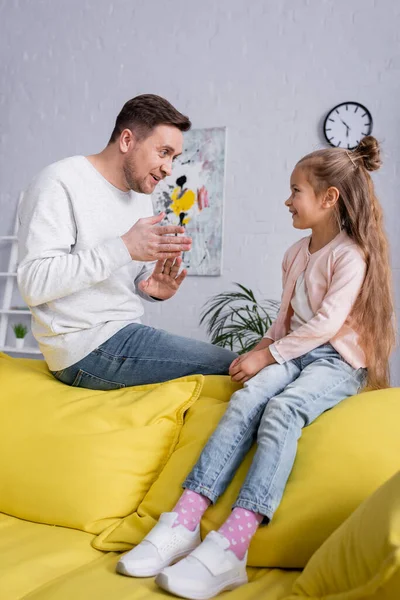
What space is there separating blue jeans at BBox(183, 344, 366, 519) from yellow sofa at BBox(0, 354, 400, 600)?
4 centimetres

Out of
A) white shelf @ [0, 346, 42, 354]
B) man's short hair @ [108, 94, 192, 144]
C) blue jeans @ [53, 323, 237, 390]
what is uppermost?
man's short hair @ [108, 94, 192, 144]

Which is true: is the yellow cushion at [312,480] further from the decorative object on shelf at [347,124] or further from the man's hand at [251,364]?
the decorative object on shelf at [347,124]

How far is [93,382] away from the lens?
206 centimetres

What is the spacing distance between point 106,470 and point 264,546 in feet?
1.48

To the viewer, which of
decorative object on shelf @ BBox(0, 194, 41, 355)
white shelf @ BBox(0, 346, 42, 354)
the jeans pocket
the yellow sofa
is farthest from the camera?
decorative object on shelf @ BBox(0, 194, 41, 355)

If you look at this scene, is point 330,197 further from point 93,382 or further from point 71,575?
point 71,575

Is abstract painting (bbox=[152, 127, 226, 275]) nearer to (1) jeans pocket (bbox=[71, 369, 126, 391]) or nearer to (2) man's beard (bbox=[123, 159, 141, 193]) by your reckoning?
(2) man's beard (bbox=[123, 159, 141, 193])

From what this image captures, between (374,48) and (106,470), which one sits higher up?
(374,48)

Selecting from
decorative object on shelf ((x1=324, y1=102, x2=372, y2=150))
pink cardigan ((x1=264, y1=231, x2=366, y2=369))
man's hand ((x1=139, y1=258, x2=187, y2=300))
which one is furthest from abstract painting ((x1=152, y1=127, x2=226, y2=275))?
pink cardigan ((x1=264, y1=231, x2=366, y2=369))

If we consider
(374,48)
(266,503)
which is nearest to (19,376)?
(266,503)

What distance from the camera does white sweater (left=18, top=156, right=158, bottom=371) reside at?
1.95 m

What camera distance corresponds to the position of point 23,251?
2.05 metres

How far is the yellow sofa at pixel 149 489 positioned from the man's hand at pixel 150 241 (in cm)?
36

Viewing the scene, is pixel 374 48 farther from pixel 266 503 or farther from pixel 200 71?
pixel 266 503
